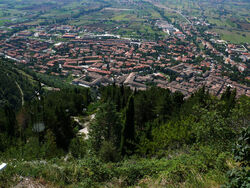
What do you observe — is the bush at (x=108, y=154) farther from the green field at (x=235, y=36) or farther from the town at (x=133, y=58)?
the green field at (x=235, y=36)

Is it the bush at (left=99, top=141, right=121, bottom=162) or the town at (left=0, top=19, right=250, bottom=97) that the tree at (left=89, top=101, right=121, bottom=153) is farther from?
the town at (left=0, top=19, right=250, bottom=97)

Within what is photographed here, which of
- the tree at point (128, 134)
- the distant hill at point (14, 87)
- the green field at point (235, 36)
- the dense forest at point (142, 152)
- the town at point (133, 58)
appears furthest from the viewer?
the green field at point (235, 36)

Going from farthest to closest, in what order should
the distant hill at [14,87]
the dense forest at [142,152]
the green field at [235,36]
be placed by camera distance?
the green field at [235,36]
the distant hill at [14,87]
the dense forest at [142,152]

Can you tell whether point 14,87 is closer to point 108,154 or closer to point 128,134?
point 128,134

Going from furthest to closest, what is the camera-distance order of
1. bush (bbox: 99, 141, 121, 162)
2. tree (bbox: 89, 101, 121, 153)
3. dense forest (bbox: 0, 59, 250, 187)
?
tree (bbox: 89, 101, 121, 153) → bush (bbox: 99, 141, 121, 162) → dense forest (bbox: 0, 59, 250, 187)

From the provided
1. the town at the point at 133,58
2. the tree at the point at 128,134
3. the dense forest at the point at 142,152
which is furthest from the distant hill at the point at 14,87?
the tree at the point at 128,134

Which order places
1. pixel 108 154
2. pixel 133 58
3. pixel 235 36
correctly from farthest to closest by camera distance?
pixel 235 36
pixel 133 58
pixel 108 154

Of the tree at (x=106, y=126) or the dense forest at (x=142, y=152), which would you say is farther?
the tree at (x=106, y=126)

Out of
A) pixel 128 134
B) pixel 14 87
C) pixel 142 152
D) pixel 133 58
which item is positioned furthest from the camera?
pixel 133 58

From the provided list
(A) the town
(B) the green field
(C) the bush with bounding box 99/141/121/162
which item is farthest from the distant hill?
(B) the green field

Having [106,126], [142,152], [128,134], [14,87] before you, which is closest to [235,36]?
[14,87]

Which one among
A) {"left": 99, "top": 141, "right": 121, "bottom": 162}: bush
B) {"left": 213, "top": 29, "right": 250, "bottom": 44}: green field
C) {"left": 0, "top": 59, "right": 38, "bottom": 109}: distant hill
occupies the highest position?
{"left": 99, "top": 141, "right": 121, "bottom": 162}: bush
